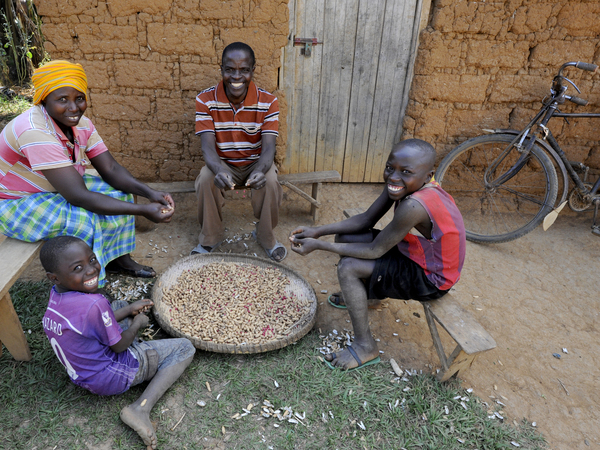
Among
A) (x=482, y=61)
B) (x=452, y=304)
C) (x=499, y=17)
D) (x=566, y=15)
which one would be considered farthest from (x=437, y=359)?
(x=566, y=15)

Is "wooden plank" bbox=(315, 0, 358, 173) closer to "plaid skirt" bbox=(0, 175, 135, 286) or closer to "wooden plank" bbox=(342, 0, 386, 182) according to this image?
"wooden plank" bbox=(342, 0, 386, 182)

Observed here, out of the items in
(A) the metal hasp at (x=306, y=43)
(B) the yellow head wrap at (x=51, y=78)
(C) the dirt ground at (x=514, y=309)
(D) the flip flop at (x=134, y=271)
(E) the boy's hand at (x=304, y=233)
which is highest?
(A) the metal hasp at (x=306, y=43)

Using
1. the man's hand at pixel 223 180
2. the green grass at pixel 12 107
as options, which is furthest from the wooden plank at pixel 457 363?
the green grass at pixel 12 107

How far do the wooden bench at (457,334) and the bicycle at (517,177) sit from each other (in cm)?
173

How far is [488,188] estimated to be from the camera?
403 cm

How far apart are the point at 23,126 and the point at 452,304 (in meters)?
2.74

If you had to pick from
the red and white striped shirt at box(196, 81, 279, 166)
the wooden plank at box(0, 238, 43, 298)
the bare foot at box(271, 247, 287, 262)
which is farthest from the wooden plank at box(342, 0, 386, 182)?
the wooden plank at box(0, 238, 43, 298)

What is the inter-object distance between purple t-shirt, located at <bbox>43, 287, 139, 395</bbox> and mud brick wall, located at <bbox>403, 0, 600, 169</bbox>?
3408 millimetres

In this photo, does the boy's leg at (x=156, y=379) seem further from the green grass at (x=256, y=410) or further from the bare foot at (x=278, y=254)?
the bare foot at (x=278, y=254)

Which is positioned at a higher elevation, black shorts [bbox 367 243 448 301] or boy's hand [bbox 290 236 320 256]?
boy's hand [bbox 290 236 320 256]

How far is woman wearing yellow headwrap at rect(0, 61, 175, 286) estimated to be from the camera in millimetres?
2389

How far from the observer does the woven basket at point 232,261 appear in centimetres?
240

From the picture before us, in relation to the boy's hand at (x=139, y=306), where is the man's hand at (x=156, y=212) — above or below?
above

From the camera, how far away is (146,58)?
3639 millimetres
